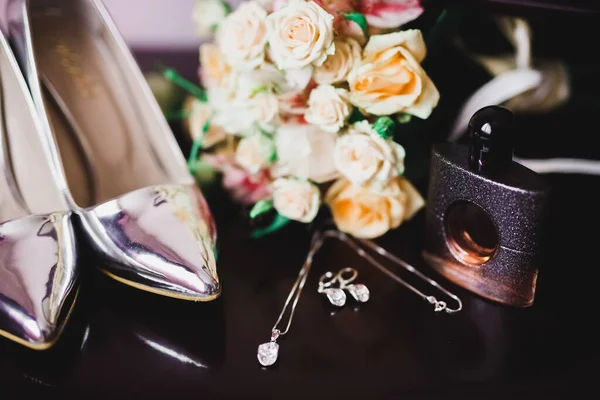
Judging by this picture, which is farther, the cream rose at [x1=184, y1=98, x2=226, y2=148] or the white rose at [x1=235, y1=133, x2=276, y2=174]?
the cream rose at [x1=184, y1=98, x2=226, y2=148]

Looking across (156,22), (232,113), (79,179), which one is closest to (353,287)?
(232,113)

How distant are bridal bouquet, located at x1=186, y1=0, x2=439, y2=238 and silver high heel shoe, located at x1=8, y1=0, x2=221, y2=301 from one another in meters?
0.09

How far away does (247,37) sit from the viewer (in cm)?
58

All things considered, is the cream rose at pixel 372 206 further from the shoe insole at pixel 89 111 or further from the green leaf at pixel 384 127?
the shoe insole at pixel 89 111

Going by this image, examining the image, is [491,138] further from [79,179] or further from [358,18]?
[79,179]

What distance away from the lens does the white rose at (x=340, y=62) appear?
1.88 feet

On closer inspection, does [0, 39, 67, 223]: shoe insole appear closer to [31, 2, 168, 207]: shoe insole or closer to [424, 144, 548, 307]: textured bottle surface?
[31, 2, 168, 207]: shoe insole

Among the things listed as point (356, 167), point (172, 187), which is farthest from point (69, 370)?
point (356, 167)

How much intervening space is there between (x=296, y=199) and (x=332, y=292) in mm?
105

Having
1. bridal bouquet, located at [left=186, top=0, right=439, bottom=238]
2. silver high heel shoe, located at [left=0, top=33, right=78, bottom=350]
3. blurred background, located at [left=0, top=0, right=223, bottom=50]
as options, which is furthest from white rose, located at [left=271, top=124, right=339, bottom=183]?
blurred background, located at [left=0, top=0, right=223, bottom=50]

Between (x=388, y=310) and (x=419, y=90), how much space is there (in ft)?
0.67

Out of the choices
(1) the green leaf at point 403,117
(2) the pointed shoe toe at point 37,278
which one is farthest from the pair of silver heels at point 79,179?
(1) the green leaf at point 403,117

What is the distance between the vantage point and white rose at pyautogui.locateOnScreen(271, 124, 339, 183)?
24.0 inches

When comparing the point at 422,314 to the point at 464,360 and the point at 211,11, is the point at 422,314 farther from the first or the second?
the point at 211,11
